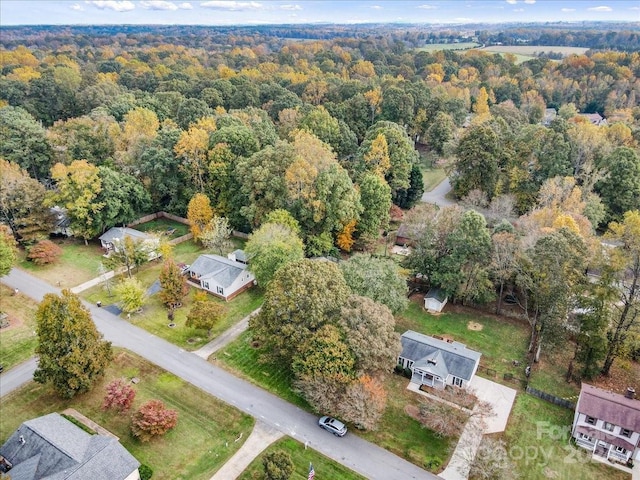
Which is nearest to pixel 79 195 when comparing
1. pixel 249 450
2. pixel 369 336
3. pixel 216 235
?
pixel 216 235

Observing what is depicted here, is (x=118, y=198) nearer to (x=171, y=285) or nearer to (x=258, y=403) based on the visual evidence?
(x=171, y=285)

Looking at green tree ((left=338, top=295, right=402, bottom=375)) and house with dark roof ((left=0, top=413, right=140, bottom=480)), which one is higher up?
green tree ((left=338, top=295, right=402, bottom=375))

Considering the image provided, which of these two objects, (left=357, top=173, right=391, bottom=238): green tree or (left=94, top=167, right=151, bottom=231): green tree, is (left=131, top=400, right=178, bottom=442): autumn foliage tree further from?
(left=94, top=167, right=151, bottom=231): green tree

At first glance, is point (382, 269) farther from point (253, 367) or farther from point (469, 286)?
point (253, 367)

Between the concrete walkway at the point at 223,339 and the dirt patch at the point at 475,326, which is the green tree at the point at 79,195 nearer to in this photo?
the concrete walkway at the point at 223,339

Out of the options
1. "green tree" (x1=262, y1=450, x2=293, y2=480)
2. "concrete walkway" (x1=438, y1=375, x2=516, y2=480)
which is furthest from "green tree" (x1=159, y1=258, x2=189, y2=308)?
"concrete walkway" (x1=438, y1=375, x2=516, y2=480)

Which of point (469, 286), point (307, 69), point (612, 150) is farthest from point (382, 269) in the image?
point (307, 69)
